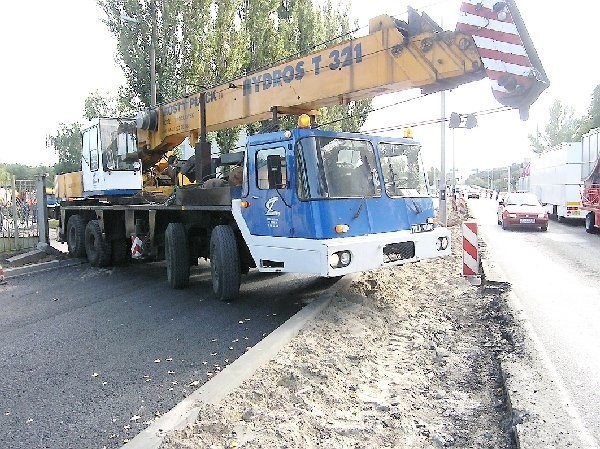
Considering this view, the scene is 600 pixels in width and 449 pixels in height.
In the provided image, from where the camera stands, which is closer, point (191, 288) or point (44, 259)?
point (191, 288)

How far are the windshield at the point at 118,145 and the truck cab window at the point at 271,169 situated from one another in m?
5.80

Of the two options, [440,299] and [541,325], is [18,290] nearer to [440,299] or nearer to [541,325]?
[440,299]

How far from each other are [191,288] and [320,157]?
12.6 ft

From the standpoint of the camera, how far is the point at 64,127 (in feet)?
183

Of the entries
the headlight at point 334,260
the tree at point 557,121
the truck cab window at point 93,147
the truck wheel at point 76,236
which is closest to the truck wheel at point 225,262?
the headlight at point 334,260

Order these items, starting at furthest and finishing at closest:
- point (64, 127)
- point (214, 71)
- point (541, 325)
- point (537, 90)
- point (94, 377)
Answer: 1. point (64, 127)
2. point (214, 71)
3. point (541, 325)
4. point (537, 90)
5. point (94, 377)

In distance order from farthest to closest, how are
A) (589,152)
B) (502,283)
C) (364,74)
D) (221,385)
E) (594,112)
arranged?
(594,112), (589,152), (502,283), (364,74), (221,385)

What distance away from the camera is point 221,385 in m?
4.22

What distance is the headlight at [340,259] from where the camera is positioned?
6.49 meters

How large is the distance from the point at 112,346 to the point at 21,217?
10909 mm

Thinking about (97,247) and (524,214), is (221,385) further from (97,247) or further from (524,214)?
(524,214)

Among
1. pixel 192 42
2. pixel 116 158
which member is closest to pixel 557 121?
pixel 192 42

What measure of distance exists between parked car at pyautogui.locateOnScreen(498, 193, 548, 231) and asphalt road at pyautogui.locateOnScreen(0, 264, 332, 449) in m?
13.7

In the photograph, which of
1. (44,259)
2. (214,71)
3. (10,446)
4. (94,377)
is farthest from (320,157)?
(214,71)
